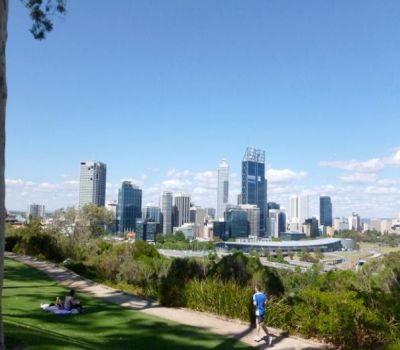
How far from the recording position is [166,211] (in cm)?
19100

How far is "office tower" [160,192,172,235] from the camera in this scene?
18735cm

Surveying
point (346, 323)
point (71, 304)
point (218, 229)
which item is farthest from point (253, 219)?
point (346, 323)

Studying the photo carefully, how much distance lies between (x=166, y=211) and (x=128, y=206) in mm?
45214

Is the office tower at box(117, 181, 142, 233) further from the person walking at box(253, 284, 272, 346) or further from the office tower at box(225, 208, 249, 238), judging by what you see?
the person walking at box(253, 284, 272, 346)

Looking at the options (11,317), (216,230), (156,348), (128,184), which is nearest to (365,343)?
(156,348)

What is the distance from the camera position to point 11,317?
970cm

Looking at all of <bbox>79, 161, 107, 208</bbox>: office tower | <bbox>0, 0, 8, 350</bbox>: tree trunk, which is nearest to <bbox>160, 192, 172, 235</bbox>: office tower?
<bbox>79, 161, 107, 208</bbox>: office tower

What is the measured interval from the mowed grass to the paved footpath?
0.42m

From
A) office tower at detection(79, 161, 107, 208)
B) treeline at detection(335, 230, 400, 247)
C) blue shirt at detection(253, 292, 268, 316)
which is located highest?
office tower at detection(79, 161, 107, 208)

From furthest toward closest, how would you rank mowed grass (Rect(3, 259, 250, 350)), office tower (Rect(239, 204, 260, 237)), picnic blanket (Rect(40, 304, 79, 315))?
office tower (Rect(239, 204, 260, 237)), picnic blanket (Rect(40, 304, 79, 315)), mowed grass (Rect(3, 259, 250, 350))

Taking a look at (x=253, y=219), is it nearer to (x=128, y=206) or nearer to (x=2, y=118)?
(x=128, y=206)

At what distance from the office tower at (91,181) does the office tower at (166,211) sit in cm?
6153

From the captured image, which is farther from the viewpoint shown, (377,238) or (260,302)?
(377,238)

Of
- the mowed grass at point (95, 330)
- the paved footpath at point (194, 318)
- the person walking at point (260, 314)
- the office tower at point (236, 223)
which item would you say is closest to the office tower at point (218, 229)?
the office tower at point (236, 223)
